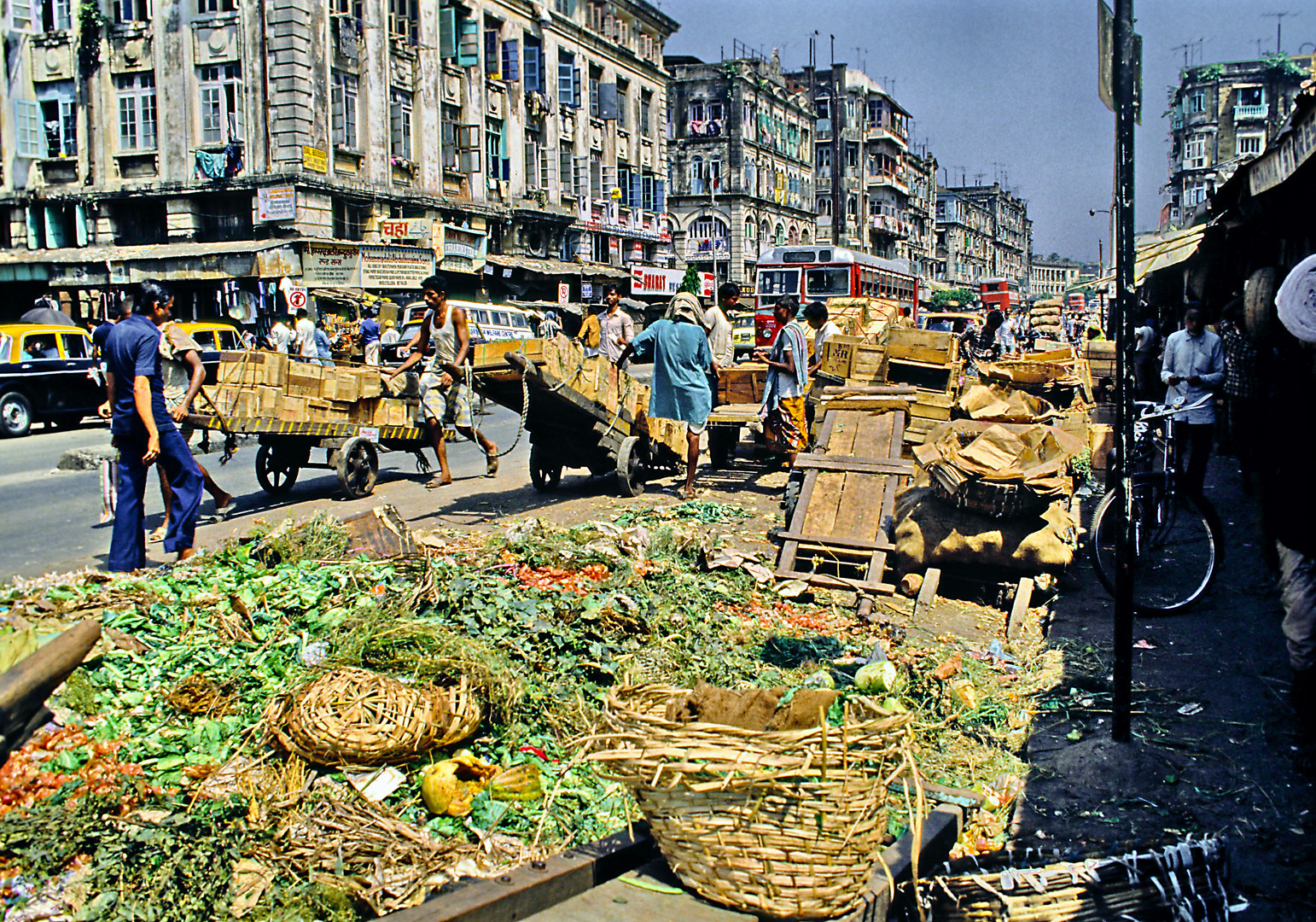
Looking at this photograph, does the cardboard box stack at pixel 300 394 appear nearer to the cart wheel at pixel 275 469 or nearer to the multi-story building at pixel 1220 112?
the cart wheel at pixel 275 469

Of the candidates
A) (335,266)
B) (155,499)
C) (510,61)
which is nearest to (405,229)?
(335,266)

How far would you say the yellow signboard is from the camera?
29.3m

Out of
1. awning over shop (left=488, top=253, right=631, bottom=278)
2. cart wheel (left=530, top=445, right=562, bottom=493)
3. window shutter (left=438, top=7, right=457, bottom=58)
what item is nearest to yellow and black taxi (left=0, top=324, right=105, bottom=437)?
cart wheel (left=530, top=445, right=562, bottom=493)

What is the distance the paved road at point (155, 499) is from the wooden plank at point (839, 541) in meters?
3.75

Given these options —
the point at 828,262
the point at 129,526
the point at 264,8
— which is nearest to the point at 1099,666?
the point at 129,526

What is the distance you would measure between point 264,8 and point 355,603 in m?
30.0

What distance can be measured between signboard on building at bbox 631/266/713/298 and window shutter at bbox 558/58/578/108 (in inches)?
334

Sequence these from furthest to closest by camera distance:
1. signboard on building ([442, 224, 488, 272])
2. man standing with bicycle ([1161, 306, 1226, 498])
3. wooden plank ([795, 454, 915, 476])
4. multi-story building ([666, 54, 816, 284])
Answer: multi-story building ([666, 54, 816, 284]), signboard on building ([442, 224, 488, 272]), man standing with bicycle ([1161, 306, 1226, 498]), wooden plank ([795, 454, 915, 476])

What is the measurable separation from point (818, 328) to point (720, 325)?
1278 millimetres

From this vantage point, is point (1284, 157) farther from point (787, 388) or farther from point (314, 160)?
point (314, 160)

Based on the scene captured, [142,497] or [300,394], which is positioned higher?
[300,394]

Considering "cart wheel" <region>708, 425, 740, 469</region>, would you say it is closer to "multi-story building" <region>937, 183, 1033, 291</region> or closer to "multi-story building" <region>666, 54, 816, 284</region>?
"multi-story building" <region>666, 54, 816, 284</region>

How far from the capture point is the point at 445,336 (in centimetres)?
987

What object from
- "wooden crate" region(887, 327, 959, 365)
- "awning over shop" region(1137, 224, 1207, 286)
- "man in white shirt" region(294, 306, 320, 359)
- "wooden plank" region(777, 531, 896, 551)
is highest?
"awning over shop" region(1137, 224, 1207, 286)
